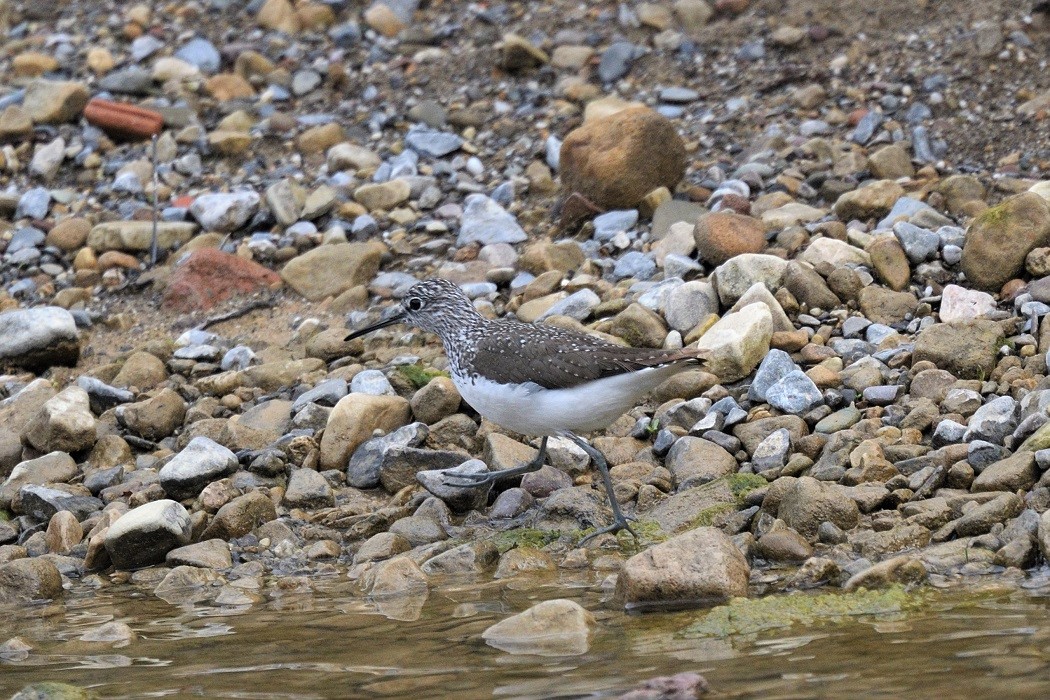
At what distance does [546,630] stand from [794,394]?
3249 mm

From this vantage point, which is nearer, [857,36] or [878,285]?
[878,285]

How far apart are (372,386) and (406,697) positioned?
14.3 feet

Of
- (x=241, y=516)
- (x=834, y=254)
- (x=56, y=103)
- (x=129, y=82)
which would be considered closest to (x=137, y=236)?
(x=56, y=103)

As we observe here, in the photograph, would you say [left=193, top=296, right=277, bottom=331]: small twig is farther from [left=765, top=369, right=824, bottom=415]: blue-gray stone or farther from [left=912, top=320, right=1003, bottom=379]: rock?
[left=912, top=320, right=1003, bottom=379]: rock

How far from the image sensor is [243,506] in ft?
27.3

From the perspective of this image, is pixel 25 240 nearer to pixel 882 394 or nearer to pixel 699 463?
pixel 699 463

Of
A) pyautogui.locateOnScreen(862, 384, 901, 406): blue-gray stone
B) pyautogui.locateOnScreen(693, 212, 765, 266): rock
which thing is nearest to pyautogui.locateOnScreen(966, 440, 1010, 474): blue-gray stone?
pyautogui.locateOnScreen(862, 384, 901, 406): blue-gray stone

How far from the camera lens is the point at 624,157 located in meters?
11.5

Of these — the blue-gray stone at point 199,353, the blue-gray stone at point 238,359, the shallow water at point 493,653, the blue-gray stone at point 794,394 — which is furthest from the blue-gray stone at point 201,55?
the shallow water at point 493,653

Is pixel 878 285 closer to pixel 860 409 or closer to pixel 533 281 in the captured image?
pixel 860 409

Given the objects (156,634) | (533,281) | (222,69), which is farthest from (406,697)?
(222,69)

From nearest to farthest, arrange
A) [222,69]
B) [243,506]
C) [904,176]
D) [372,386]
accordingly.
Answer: [243,506] → [372,386] → [904,176] → [222,69]

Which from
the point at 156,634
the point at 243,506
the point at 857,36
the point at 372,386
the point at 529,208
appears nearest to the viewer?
the point at 156,634

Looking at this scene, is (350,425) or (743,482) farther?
(350,425)
